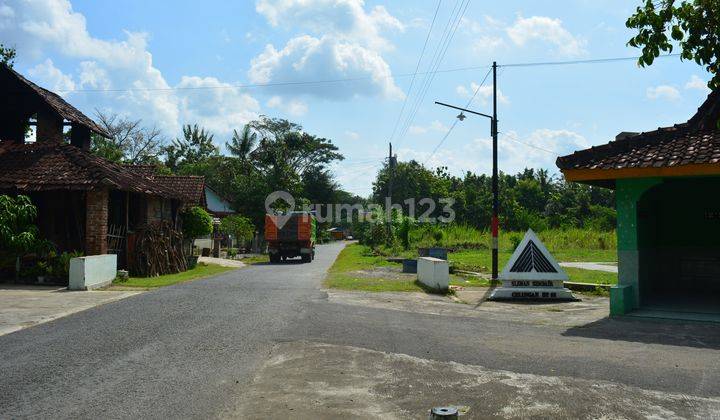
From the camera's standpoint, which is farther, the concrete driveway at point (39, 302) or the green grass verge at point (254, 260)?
the green grass verge at point (254, 260)

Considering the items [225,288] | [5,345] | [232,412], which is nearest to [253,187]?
[225,288]

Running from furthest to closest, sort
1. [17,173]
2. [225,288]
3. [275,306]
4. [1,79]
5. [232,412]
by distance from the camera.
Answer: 1. [1,79]
2. [17,173]
3. [225,288]
4. [275,306]
5. [232,412]

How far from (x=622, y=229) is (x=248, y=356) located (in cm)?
839

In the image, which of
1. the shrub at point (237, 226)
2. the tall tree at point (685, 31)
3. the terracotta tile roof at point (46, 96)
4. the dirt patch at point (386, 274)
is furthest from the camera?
the shrub at point (237, 226)

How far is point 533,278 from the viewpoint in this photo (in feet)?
49.6

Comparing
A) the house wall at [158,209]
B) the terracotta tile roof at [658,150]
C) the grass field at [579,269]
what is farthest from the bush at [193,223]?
the terracotta tile roof at [658,150]

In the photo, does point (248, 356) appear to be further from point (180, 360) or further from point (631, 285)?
point (631, 285)

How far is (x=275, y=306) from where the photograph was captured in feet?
41.8

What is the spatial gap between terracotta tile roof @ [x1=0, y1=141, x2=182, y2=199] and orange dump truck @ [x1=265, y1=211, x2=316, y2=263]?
37.5 feet

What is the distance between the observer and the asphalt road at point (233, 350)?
20.0 feet

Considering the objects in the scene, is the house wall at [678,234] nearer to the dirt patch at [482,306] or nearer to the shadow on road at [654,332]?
the dirt patch at [482,306]

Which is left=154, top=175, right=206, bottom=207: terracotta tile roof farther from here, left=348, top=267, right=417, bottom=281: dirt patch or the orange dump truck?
left=348, top=267, right=417, bottom=281: dirt patch

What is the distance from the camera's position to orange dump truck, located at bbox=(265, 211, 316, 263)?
107ft

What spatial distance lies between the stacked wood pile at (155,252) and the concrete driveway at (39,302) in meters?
4.49
